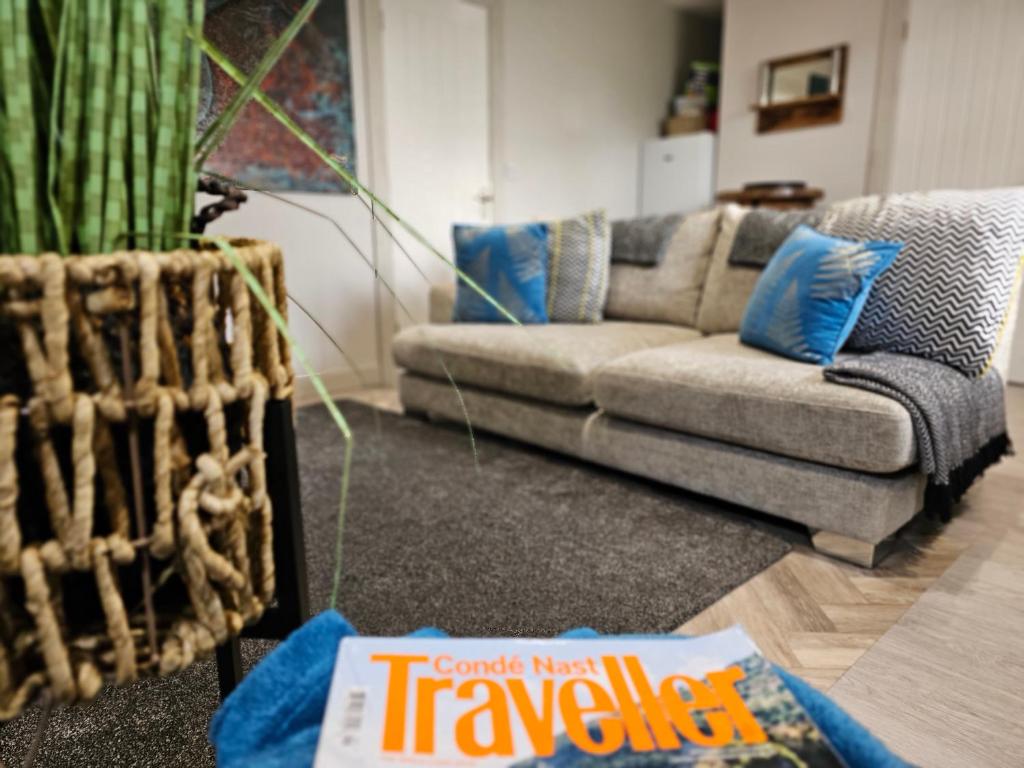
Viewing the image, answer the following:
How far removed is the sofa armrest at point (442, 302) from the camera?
2727 millimetres

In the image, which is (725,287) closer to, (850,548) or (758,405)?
(758,405)

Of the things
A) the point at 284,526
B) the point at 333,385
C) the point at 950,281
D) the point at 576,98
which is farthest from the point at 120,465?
the point at 576,98

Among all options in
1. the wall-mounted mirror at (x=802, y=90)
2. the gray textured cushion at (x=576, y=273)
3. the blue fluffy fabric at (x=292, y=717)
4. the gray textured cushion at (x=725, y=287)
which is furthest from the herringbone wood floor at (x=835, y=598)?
the wall-mounted mirror at (x=802, y=90)

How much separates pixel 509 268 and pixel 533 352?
21.5 inches

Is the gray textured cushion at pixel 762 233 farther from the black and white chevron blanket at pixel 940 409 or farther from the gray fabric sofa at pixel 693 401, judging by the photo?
the black and white chevron blanket at pixel 940 409

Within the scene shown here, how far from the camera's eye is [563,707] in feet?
1.32

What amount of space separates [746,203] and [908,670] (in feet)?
11.6

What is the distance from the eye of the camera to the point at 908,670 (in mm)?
1071

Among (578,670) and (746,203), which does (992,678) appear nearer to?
(578,670)

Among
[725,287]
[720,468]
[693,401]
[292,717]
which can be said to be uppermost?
[725,287]

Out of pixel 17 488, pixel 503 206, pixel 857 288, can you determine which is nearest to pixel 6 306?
pixel 17 488

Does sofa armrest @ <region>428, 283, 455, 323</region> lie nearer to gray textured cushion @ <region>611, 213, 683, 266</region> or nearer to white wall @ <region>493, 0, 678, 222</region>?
gray textured cushion @ <region>611, 213, 683, 266</region>

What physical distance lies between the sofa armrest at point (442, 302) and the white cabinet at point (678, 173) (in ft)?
8.16

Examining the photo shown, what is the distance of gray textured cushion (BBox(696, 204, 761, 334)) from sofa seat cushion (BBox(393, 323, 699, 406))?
0.28 feet
